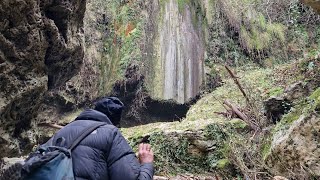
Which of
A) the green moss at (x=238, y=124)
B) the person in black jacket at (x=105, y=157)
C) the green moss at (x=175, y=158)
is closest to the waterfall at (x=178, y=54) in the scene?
the green moss at (x=175, y=158)

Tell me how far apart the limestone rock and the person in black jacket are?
228 cm

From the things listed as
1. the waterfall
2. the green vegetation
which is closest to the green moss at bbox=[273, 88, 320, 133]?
the waterfall

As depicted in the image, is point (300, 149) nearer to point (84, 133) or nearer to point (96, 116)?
point (96, 116)

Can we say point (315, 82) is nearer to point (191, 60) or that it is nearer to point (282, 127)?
point (282, 127)

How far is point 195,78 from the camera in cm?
1324

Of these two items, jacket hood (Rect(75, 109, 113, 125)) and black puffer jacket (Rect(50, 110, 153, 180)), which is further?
jacket hood (Rect(75, 109, 113, 125))

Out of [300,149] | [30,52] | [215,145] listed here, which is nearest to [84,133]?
[300,149]

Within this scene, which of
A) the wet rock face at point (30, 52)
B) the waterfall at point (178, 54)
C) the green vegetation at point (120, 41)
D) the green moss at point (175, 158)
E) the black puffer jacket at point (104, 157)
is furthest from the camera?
the green vegetation at point (120, 41)

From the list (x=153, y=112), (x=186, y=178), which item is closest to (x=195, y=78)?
(x=153, y=112)

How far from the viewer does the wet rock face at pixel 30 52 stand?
4902mm

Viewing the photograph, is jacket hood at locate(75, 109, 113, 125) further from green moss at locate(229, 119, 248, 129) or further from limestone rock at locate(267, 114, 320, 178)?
green moss at locate(229, 119, 248, 129)

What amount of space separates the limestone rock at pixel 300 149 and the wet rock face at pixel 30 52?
3500 mm

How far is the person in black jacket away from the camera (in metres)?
2.44

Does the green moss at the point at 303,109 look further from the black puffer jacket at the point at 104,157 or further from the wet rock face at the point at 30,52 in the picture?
the wet rock face at the point at 30,52
